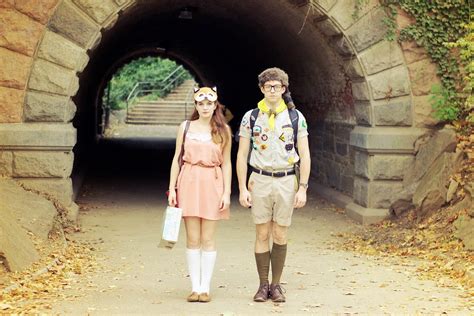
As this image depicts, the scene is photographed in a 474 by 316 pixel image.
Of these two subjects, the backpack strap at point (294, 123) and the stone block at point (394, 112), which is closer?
the backpack strap at point (294, 123)

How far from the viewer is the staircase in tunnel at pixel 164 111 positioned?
39500 mm

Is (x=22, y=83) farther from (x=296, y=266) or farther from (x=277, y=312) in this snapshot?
Result: (x=277, y=312)

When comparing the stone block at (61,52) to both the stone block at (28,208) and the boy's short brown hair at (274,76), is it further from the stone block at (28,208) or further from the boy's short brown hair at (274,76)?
the boy's short brown hair at (274,76)

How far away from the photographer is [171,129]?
36.4m

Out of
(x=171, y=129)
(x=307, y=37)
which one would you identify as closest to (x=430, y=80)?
(x=307, y=37)

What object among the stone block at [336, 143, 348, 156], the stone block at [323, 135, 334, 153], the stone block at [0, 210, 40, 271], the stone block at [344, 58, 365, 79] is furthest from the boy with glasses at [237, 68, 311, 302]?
the stone block at [323, 135, 334, 153]

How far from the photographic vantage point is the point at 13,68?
980 centimetres

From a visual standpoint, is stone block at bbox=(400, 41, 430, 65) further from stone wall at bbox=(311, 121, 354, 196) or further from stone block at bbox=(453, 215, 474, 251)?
stone block at bbox=(453, 215, 474, 251)

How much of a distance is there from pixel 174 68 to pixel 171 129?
923 centimetres

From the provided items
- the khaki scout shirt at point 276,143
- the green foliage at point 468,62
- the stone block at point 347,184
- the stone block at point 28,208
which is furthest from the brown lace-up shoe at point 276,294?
the stone block at point 347,184

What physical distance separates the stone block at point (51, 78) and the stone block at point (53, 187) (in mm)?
1119

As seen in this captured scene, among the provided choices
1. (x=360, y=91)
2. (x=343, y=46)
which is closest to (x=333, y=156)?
(x=360, y=91)

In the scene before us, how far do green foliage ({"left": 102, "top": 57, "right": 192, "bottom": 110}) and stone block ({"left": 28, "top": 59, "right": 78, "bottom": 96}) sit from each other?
29.6 m

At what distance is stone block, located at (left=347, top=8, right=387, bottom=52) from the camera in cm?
1071
